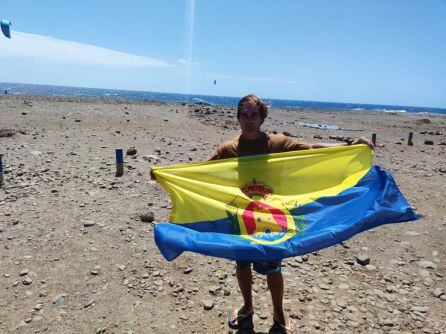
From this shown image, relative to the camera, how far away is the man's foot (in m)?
4.83

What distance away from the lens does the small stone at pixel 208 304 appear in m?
5.40

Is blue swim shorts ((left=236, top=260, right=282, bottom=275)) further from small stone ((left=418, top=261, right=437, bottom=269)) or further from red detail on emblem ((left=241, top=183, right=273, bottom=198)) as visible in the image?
small stone ((left=418, top=261, right=437, bottom=269))

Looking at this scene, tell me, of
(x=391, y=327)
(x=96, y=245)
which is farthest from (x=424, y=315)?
(x=96, y=245)

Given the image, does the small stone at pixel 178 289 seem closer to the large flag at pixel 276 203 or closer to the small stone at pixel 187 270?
the small stone at pixel 187 270

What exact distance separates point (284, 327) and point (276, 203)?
5.65ft

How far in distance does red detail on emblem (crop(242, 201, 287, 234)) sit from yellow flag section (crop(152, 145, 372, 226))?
51mm

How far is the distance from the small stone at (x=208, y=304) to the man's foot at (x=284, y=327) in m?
0.99

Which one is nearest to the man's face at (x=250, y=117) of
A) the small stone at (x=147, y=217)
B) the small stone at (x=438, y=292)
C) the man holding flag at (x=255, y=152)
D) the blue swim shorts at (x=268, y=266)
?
the man holding flag at (x=255, y=152)

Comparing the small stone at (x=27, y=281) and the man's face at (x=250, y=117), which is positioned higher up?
the man's face at (x=250, y=117)

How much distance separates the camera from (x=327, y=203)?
501 centimetres

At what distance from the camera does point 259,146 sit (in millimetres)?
4969

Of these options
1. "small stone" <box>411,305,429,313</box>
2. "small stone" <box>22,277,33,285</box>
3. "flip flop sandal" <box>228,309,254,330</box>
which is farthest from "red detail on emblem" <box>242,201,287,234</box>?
"small stone" <box>22,277,33,285</box>

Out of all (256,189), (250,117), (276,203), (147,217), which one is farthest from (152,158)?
(250,117)

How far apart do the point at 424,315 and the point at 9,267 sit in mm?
6900
